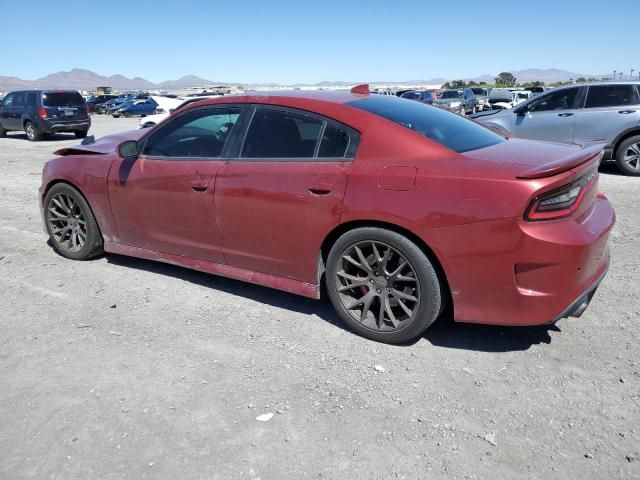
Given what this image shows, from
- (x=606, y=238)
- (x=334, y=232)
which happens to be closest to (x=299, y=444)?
(x=334, y=232)

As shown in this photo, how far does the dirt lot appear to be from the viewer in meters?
2.46

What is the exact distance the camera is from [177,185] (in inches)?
163

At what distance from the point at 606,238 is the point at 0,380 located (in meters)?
3.78

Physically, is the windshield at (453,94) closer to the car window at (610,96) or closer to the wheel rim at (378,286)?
the car window at (610,96)

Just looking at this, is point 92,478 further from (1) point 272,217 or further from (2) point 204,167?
(2) point 204,167

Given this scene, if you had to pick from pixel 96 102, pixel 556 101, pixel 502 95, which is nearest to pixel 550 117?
pixel 556 101

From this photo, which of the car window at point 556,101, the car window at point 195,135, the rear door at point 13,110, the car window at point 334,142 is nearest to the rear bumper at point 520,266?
the car window at point 334,142

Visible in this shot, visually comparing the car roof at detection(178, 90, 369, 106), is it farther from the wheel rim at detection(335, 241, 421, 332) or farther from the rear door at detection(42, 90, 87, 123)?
the rear door at detection(42, 90, 87, 123)

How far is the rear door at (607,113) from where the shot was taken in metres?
9.23

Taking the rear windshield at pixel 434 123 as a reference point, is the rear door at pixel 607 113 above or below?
below

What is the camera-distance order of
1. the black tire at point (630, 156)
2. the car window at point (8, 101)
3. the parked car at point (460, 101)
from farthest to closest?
the parked car at point (460, 101) → the car window at point (8, 101) → the black tire at point (630, 156)

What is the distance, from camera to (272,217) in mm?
3703

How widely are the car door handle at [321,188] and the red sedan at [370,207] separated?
0.6 inches

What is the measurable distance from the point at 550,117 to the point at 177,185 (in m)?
8.22
